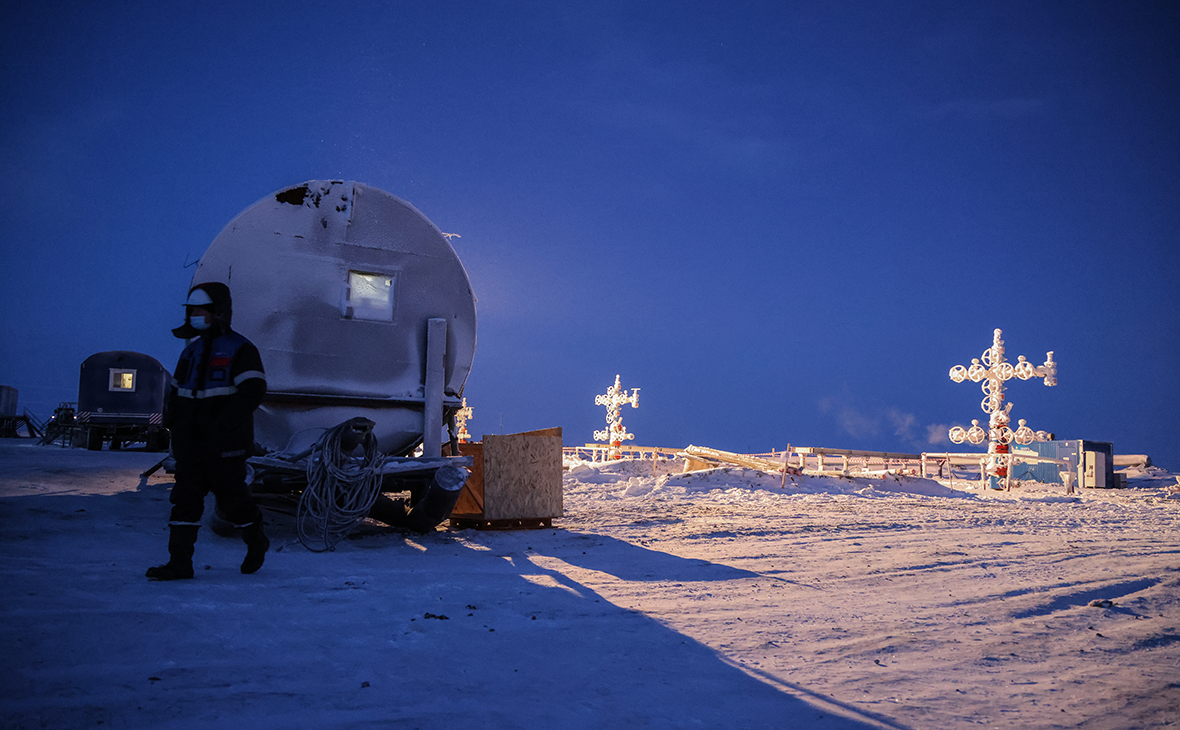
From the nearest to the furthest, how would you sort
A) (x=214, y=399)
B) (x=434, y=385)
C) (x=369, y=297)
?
(x=214, y=399)
(x=369, y=297)
(x=434, y=385)

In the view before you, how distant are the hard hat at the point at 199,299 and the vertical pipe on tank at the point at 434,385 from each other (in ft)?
10.1

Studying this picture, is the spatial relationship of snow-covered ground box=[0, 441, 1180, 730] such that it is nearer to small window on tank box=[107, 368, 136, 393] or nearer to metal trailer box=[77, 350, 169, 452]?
metal trailer box=[77, 350, 169, 452]

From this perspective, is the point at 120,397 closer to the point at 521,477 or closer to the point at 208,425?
the point at 521,477

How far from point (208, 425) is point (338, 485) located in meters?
2.10

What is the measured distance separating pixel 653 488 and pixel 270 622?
12.7m

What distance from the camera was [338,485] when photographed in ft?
21.8

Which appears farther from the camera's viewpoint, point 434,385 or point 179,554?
point 434,385

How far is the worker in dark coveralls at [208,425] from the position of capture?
15.3ft

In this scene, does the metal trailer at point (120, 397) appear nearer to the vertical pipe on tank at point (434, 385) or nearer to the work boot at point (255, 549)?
the vertical pipe on tank at point (434, 385)

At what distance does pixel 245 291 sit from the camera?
7.23 meters

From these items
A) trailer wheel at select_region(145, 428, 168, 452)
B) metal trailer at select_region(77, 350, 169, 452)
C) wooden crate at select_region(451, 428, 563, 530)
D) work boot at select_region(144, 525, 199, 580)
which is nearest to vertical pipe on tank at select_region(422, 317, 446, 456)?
wooden crate at select_region(451, 428, 563, 530)

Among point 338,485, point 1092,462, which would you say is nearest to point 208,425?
point 338,485

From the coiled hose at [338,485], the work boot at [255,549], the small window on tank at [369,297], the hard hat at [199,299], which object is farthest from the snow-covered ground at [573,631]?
the small window on tank at [369,297]

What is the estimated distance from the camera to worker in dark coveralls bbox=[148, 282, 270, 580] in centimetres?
466
